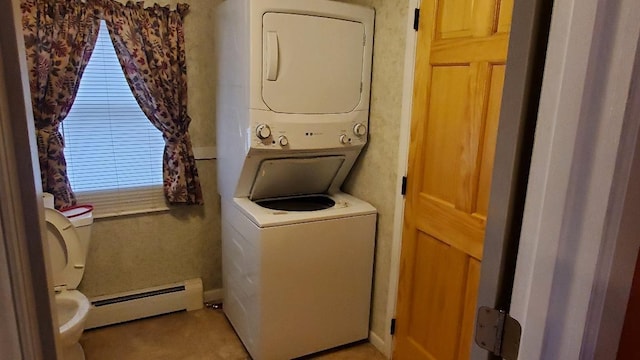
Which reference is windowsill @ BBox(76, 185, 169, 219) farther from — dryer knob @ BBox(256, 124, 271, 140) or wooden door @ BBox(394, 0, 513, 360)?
wooden door @ BBox(394, 0, 513, 360)

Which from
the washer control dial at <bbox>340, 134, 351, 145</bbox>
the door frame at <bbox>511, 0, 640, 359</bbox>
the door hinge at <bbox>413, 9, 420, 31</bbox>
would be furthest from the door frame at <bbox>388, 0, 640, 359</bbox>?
the washer control dial at <bbox>340, 134, 351, 145</bbox>

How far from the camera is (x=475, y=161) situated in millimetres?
1682

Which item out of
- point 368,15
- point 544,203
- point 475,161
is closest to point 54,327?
point 544,203

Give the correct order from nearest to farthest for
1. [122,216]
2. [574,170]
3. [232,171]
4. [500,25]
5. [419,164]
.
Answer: [574,170], [500,25], [419,164], [232,171], [122,216]

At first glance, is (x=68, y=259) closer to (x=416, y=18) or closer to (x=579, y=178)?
(x=416, y=18)

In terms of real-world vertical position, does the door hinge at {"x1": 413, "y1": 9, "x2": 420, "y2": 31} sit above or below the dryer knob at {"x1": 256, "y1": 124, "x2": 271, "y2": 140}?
above

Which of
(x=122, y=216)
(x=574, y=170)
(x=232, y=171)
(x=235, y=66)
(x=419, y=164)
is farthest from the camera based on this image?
(x=122, y=216)

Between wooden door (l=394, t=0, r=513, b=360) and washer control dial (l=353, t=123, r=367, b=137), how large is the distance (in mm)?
Answer: 366

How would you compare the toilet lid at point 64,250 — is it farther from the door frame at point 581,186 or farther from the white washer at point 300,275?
the door frame at point 581,186

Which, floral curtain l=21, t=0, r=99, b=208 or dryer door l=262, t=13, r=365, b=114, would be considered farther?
floral curtain l=21, t=0, r=99, b=208

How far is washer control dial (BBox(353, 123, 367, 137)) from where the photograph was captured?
7.57ft

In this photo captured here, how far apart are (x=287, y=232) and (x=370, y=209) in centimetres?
49

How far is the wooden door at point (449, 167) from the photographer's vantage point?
5.28ft

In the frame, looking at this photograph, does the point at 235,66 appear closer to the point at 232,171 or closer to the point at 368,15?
the point at 232,171
